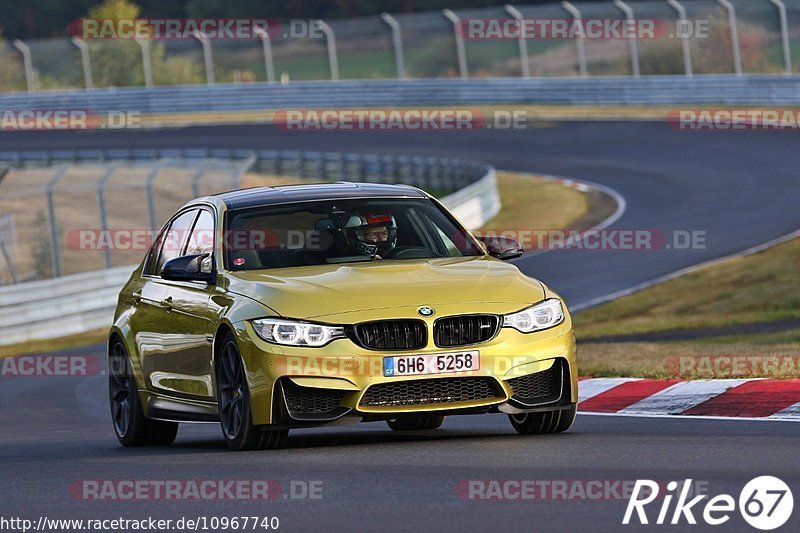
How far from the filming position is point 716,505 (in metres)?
6.73

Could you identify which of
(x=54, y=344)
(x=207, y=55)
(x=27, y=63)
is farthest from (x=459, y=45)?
(x=54, y=344)

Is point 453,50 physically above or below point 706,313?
below

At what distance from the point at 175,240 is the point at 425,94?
128ft

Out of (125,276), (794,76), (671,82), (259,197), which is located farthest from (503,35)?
(259,197)

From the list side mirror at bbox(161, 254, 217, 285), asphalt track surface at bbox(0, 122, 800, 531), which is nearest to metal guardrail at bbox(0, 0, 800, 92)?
asphalt track surface at bbox(0, 122, 800, 531)

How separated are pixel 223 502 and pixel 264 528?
0.77m

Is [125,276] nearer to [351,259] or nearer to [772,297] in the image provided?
[772,297]

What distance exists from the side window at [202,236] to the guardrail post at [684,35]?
115 ft

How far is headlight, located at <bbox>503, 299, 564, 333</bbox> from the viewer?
29.6 ft

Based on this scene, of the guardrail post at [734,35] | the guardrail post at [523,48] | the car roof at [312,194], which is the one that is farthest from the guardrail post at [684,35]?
the car roof at [312,194]

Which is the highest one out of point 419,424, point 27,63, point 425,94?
point 419,424

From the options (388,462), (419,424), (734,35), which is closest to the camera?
(388,462)

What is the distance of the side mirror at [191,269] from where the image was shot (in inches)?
387

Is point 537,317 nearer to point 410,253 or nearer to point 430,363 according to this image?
point 430,363
